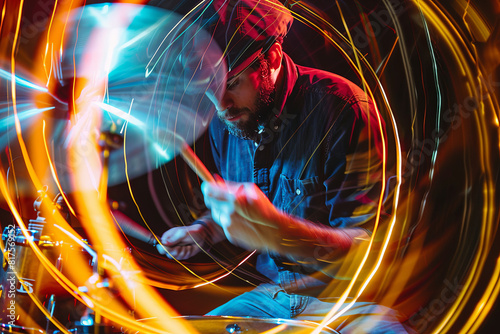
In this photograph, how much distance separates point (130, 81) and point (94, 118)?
0.28 m

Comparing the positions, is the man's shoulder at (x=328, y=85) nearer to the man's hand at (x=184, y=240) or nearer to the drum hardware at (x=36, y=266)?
the man's hand at (x=184, y=240)

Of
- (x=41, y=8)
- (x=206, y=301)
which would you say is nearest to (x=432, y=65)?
(x=206, y=301)

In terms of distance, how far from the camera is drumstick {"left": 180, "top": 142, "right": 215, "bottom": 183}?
168 cm

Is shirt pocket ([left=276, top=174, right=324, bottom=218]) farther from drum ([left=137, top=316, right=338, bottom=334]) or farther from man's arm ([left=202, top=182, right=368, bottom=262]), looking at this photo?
drum ([left=137, top=316, right=338, bottom=334])

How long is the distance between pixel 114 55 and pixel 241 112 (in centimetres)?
69

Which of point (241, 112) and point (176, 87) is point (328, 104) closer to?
point (241, 112)

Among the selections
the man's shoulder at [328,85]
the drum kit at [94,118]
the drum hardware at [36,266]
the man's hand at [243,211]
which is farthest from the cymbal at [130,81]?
the man's hand at [243,211]

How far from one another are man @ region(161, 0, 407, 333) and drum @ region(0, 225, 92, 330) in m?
0.47

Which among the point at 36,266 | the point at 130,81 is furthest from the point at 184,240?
the point at 130,81

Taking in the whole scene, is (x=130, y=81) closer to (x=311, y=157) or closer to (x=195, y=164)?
(x=195, y=164)

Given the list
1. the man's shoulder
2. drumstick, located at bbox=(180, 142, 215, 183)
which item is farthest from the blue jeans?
the man's shoulder

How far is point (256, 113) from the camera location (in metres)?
1.86

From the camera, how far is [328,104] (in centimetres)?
170

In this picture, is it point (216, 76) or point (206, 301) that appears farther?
point (206, 301)
